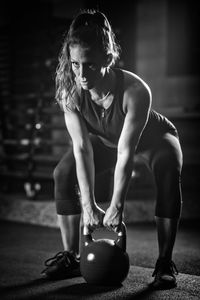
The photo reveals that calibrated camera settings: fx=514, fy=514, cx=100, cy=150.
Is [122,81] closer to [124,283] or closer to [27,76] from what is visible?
[124,283]

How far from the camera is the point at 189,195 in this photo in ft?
18.7

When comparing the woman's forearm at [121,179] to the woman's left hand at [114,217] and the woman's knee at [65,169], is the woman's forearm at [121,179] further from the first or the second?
the woman's knee at [65,169]

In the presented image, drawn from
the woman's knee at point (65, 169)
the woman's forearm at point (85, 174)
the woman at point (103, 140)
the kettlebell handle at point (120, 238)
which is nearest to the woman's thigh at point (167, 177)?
the woman at point (103, 140)

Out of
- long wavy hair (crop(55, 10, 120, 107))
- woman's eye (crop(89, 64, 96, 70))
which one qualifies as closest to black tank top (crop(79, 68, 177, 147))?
long wavy hair (crop(55, 10, 120, 107))

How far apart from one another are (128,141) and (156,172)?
12.6 inches

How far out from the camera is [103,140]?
3.27 meters

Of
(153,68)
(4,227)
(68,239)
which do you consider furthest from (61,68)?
(153,68)

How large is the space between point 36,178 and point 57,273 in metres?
3.13

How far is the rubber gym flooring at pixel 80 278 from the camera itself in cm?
293

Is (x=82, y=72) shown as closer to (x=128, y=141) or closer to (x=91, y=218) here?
(x=128, y=141)

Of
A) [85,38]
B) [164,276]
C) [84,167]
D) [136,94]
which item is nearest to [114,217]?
[84,167]

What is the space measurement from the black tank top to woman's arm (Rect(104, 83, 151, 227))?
0.09 metres

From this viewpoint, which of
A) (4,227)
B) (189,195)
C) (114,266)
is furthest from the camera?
(189,195)

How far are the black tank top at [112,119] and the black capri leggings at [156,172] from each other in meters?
0.06
